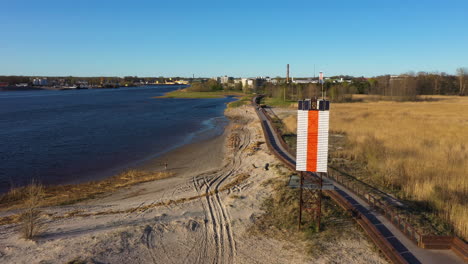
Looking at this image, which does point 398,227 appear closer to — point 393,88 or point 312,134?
point 312,134

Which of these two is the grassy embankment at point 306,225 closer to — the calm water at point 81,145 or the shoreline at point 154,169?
the shoreline at point 154,169

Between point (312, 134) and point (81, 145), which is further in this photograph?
point (81, 145)

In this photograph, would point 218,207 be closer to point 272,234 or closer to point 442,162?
point 272,234

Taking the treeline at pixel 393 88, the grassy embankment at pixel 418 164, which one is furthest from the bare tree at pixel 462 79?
the grassy embankment at pixel 418 164

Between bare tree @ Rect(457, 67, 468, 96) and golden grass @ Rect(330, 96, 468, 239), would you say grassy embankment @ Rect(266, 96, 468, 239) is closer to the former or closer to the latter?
golden grass @ Rect(330, 96, 468, 239)

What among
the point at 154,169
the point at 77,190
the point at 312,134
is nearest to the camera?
the point at 312,134

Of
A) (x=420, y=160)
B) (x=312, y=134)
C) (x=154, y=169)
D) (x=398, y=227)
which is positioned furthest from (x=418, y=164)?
(x=154, y=169)

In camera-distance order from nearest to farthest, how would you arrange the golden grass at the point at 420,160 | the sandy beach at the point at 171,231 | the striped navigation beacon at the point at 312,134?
the sandy beach at the point at 171,231, the striped navigation beacon at the point at 312,134, the golden grass at the point at 420,160
